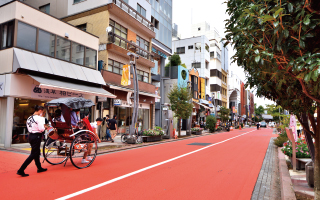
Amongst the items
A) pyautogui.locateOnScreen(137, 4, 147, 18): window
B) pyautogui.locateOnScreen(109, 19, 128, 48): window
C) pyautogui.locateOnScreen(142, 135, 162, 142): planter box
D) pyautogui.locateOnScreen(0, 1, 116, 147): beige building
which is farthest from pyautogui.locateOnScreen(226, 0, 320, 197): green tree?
pyautogui.locateOnScreen(137, 4, 147, 18): window

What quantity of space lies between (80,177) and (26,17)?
448 inches

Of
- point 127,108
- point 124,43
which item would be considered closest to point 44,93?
point 127,108

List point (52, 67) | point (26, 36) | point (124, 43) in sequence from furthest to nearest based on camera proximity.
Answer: point (124, 43) < point (52, 67) < point (26, 36)

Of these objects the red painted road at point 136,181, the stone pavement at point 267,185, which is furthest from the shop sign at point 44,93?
the stone pavement at point 267,185

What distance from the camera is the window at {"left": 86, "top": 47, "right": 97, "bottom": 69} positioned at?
1812 centimetres

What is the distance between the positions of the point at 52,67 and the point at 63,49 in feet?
6.90

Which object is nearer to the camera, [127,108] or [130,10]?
[127,108]

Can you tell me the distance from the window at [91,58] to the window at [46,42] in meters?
3.15

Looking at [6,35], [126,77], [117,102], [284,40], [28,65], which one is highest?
[6,35]

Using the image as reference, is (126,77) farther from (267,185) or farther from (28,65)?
(267,185)

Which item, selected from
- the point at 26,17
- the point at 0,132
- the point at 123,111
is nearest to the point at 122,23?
the point at 123,111

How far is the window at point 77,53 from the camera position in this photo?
55.2 ft

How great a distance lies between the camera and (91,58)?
18.4 meters

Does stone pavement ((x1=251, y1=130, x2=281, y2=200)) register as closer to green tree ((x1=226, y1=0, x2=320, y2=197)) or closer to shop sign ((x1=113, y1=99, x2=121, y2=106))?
green tree ((x1=226, y1=0, x2=320, y2=197))
